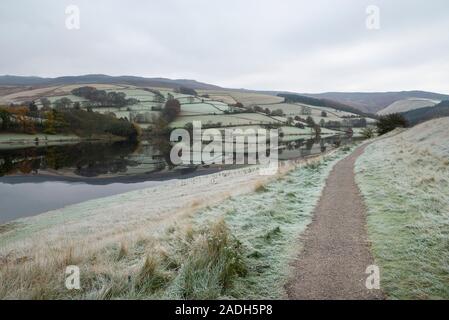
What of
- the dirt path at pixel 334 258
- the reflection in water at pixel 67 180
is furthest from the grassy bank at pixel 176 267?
the reflection in water at pixel 67 180

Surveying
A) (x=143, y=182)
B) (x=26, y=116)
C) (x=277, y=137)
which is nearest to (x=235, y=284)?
(x=143, y=182)

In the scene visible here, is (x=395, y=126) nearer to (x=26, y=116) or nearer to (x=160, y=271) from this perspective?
(x=160, y=271)

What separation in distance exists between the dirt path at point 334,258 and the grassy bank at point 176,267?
34 centimetres

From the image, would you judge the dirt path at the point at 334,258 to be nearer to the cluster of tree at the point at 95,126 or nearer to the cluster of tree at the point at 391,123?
the cluster of tree at the point at 391,123

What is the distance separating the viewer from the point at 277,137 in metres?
90.9

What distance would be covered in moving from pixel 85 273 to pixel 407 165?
18.7 meters

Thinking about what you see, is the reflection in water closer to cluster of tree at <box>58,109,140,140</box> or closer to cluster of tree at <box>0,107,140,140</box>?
cluster of tree at <box>58,109,140,140</box>

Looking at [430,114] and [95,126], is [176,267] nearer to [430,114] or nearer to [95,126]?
[95,126]

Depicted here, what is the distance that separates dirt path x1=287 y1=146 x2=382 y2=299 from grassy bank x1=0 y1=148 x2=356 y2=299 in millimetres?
340

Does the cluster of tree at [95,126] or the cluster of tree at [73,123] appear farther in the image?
the cluster of tree at [95,126]

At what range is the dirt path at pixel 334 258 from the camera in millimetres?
5292

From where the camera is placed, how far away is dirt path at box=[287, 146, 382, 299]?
5292 mm

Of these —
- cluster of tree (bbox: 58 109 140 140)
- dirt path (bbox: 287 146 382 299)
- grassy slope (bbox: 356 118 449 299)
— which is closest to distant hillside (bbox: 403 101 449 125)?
grassy slope (bbox: 356 118 449 299)
